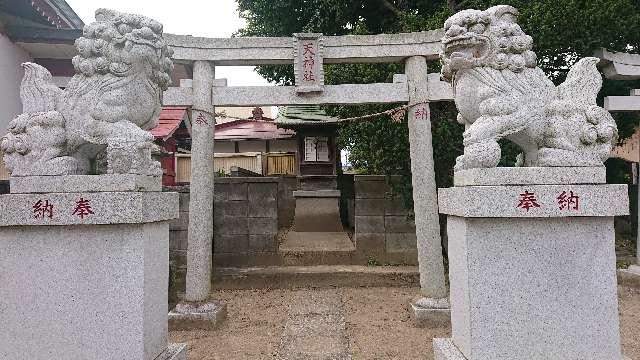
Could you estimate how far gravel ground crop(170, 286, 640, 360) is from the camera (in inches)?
195

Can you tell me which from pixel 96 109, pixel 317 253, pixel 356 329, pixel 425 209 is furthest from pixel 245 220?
pixel 96 109

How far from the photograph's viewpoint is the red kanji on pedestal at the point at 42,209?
9.64ft

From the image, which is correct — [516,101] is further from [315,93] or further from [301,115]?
[301,115]

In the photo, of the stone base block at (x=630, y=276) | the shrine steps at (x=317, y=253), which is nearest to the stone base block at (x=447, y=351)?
the shrine steps at (x=317, y=253)

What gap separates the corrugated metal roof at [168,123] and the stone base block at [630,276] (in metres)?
10.9

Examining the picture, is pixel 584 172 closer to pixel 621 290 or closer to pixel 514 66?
pixel 514 66

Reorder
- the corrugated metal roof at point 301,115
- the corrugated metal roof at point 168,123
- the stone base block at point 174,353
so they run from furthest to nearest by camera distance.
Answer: the corrugated metal roof at point 301,115 → the corrugated metal roof at point 168,123 → the stone base block at point 174,353

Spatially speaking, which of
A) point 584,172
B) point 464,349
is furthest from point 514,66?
point 464,349

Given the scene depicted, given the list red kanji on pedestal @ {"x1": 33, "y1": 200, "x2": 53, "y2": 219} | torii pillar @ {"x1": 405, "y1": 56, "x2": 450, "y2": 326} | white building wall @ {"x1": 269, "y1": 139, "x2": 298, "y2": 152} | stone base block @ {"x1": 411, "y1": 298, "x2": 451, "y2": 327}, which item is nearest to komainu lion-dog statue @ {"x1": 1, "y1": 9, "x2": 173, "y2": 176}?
red kanji on pedestal @ {"x1": 33, "y1": 200, "x2": 53, "y2": 219}

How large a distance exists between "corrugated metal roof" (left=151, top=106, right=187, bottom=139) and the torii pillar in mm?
7567

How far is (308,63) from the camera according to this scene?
609cm

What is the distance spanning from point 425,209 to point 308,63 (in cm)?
276

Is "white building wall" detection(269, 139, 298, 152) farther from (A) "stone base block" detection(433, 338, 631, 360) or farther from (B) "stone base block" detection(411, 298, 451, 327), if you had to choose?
(A) "stone base block" detection(433, 338, 631, 360)

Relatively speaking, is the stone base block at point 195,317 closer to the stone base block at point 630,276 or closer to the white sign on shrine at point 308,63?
the white sign on shrine at point 308,63
